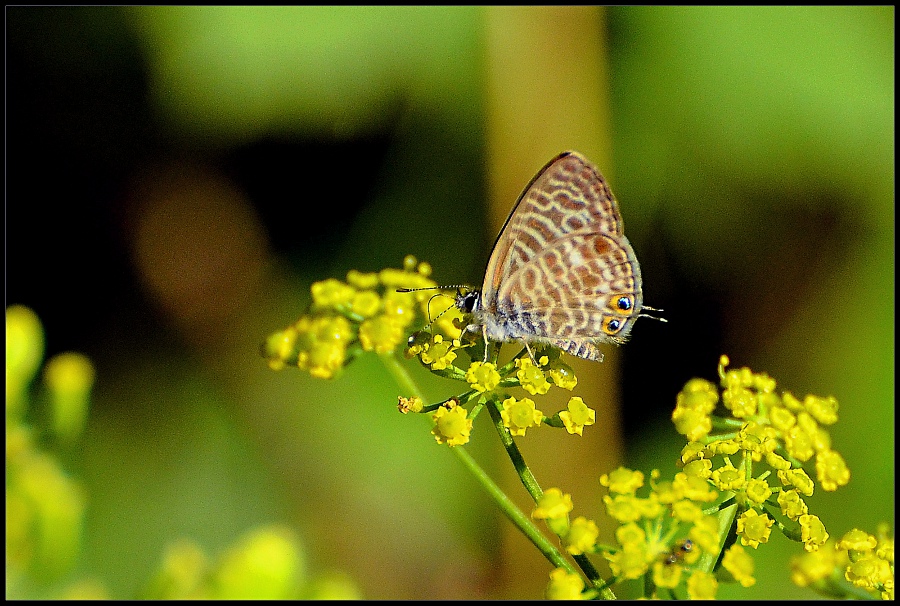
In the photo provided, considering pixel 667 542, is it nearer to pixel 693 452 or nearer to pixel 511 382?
pixel 693 452

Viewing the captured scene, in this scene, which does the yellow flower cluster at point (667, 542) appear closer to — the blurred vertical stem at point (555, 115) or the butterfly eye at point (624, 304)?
the butterfly eye at point (624, 304)

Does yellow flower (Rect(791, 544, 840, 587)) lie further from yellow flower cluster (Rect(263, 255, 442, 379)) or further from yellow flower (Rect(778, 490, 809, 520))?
yellow flower cluster (Rect(263, 255, 442, 379))

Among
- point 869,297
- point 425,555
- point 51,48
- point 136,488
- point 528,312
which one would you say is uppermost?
point 51,48

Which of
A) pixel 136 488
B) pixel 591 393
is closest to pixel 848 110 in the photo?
pixel 591 393

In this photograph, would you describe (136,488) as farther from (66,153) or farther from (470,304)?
(470,304)

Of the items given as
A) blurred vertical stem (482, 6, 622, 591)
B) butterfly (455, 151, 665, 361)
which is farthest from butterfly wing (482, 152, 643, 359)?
blurred vertical stem (482, 6, 622, 591)

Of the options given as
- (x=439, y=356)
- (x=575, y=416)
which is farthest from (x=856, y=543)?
(x=439, y=356)
